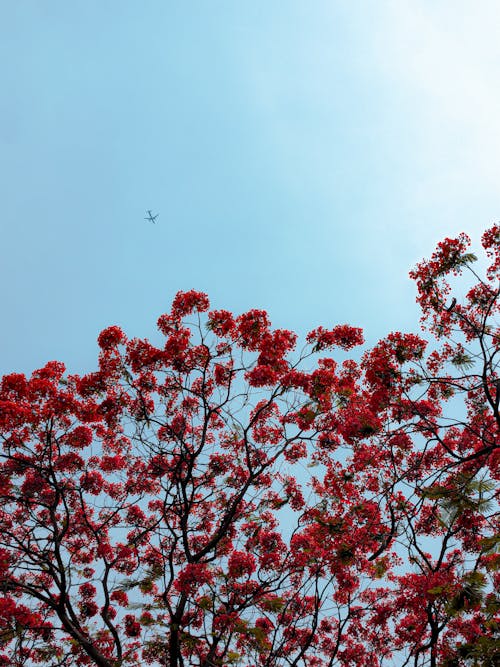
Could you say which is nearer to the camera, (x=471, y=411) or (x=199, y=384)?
(x=471, y=411)

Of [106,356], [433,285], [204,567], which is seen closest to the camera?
[433,285]

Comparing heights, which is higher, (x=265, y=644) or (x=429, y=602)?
(x=429, y=602)

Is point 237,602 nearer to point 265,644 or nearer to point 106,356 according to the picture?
point 265,644

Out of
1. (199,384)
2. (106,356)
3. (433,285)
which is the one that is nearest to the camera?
(433,285)

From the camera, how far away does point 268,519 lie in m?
11.2

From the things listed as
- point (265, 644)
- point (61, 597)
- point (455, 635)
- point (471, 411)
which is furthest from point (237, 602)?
point (471, 411)

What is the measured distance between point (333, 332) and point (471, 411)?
3.30 meters

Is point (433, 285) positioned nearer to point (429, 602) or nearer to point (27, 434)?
point (429, 602)

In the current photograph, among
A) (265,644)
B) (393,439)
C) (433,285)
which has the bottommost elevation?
(265,644)

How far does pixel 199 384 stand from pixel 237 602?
4501 millimetres

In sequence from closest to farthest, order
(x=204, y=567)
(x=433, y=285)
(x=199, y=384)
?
(x=433, y=285) → (x=204, y=567) → (x=199, y=384)

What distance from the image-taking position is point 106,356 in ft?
31.4

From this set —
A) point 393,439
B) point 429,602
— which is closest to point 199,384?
point 393,439

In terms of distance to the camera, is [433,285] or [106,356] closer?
[433,285]
